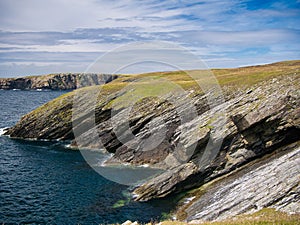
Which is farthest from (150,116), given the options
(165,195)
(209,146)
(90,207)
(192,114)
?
(90,207)

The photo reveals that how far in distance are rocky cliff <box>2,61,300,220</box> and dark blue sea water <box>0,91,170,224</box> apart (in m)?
4.01

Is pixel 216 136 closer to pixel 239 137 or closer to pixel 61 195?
pixel 239 137

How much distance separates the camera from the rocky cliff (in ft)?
113

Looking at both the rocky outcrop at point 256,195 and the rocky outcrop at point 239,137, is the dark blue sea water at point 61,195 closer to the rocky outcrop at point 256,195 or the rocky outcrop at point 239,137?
the rocky outcrop at point 239,137

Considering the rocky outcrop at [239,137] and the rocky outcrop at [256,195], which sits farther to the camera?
the rocky outcrop at [239,137]

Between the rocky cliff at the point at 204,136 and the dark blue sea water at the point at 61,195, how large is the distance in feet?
13.1

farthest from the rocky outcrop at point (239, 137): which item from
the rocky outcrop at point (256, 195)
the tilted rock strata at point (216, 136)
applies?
the rocky outcrop at point (256, 195)

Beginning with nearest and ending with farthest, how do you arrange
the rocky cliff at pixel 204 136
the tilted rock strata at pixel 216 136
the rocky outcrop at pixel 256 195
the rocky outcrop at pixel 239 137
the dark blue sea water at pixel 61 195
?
the rocky outcrop at pixel 256 195
the rocky cliff at pixel 204 136
the dark blue sea water at pixel 61 195
the rocky outcrop at pixel 239 137
the tilted rock strata at pixel 216 136

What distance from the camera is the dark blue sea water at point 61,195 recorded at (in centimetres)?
3753

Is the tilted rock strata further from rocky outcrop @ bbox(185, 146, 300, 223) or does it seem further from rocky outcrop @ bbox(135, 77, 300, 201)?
rocky outcrop @ bbox(185, 146, 300, 223)

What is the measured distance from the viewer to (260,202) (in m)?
30.8

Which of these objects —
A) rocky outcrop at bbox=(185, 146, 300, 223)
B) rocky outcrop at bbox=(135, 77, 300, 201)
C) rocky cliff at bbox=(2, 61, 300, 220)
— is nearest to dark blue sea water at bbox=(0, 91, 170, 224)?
rocky cliff at bbox=(2, 61, 300, 220)

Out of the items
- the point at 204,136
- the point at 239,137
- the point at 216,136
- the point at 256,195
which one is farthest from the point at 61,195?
the point at 239,137

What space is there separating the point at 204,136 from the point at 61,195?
2498 centimetres
